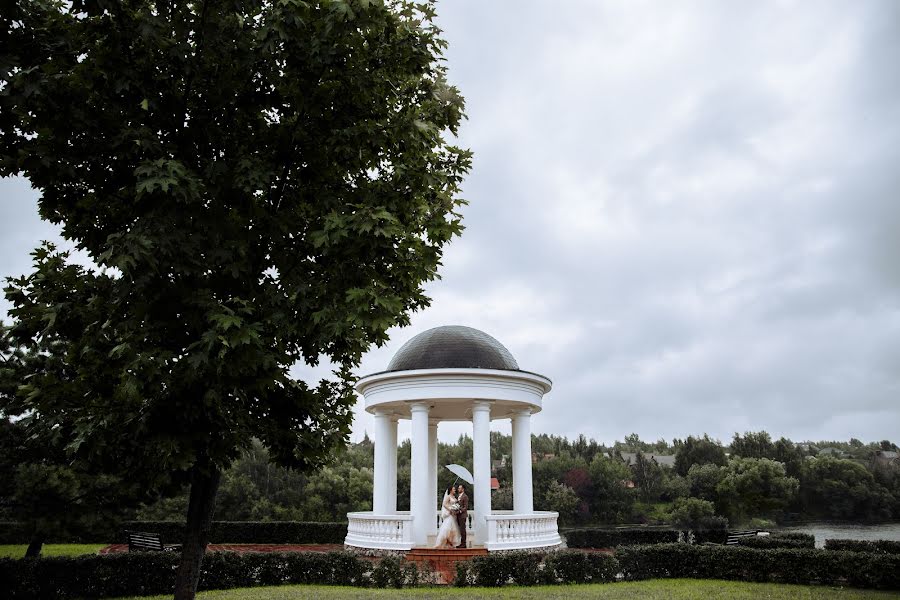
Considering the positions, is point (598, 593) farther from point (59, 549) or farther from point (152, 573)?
point (59, 549)

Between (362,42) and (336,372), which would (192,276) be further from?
(362,42)

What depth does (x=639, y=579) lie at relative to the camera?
13969mm

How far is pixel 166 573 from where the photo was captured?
1210cm

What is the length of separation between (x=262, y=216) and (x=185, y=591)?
4833mm

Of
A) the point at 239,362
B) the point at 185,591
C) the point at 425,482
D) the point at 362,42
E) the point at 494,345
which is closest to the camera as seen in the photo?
the point at 239,362

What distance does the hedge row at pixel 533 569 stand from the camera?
1299 cm

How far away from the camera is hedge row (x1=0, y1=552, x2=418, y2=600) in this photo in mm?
11203

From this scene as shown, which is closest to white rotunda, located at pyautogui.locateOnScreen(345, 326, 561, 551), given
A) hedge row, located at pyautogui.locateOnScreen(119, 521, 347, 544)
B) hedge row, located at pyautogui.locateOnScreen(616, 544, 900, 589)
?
hedge row, located at pyautogui.locateOnScreen(616, 544, 900, 589)

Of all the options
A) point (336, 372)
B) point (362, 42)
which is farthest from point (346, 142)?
point (336, 372)

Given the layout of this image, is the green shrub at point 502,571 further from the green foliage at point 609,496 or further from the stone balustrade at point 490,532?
the green foliage at point 609,496

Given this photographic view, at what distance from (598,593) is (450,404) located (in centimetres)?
832

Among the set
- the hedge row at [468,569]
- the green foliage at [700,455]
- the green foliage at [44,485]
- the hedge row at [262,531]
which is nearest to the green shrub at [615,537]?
the hedge row at [468,569]

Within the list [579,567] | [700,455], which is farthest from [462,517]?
[700,455]

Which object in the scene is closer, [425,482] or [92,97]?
[92,97]
